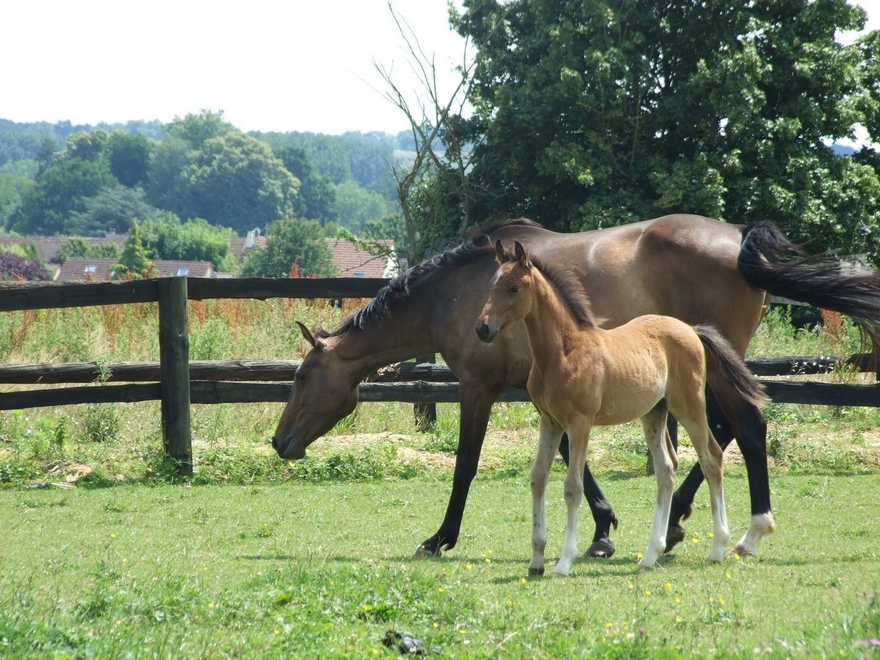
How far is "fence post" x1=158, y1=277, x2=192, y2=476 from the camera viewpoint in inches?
→ 384

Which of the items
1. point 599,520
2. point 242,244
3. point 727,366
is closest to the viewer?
point 727,366

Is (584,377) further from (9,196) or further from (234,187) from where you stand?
(9,196)

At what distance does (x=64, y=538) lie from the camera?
6.86 meters

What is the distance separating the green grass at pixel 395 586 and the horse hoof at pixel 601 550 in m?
0.16

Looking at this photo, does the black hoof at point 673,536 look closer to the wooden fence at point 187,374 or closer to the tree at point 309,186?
the wooden fence at point 187,374

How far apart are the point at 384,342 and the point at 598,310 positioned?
5.36 ft

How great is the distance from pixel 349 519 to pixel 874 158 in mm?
16962

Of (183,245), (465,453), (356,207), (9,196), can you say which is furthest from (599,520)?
(9,196)

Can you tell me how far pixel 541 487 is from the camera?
5512 mm

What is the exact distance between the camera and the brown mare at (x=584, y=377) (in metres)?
5.30

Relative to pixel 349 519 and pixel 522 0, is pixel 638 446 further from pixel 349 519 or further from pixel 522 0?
pixel 522 0

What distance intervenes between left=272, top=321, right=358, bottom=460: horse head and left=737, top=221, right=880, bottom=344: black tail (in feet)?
9.97

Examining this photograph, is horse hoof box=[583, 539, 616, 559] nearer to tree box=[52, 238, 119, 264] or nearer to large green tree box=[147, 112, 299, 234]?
tree box=[52, 238, 119, 264]

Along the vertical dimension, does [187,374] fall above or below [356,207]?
above
